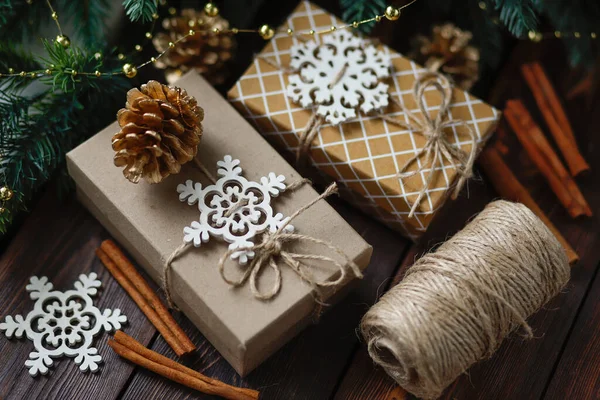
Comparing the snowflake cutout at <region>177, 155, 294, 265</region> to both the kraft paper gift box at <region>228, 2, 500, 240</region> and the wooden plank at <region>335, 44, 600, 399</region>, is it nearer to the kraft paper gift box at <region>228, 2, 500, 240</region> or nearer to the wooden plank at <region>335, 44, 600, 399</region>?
the kraft paper gift box at <region>228, 2, 500, 240</region>

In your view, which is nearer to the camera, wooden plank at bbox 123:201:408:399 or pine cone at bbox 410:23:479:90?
wooden plank at bbox 123:201:408:399

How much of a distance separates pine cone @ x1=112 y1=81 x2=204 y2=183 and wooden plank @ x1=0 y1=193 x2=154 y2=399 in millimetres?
258

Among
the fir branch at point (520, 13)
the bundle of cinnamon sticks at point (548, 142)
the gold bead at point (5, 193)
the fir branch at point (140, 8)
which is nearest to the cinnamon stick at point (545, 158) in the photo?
the bundle of cinnamon sticks at point (548, 142)

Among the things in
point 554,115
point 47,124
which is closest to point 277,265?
point 47,124

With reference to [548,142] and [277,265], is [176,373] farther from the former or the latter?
[548,142]

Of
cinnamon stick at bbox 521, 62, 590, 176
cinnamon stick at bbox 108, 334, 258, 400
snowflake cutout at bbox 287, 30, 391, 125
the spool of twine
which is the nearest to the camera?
the spool of twine

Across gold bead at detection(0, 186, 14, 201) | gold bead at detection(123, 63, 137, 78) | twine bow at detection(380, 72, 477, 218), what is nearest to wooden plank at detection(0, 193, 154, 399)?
gold bead at detection(0, 186, 14, 201)

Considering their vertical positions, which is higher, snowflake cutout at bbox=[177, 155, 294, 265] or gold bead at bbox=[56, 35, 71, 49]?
gold bead at bbox=[56, 35, 71, 49]

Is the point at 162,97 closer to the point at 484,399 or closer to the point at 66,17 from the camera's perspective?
the point at 66,17

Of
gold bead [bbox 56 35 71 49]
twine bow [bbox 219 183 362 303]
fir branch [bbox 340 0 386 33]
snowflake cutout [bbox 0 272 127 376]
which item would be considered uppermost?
gold bead [bbox 56 35 71 49]

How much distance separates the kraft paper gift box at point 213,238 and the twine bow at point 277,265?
0.01m

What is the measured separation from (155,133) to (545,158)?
777 mm

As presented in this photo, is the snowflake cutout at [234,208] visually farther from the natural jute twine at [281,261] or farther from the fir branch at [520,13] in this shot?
the fir branch at [520,13]

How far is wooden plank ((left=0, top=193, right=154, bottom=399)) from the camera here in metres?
1.11
